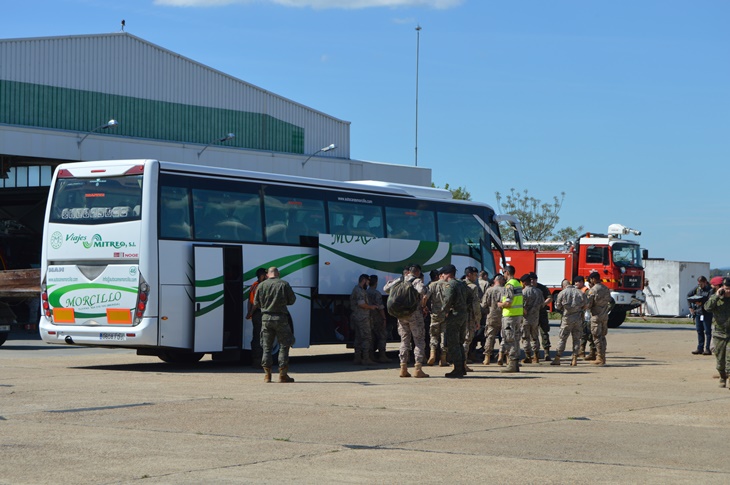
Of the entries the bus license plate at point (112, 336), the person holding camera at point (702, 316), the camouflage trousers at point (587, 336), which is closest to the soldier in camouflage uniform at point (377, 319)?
Answer: the camouflage trousers at point (587, 336)

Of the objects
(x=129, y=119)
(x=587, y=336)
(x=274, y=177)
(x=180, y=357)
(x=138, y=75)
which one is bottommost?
(x=180, y=357)

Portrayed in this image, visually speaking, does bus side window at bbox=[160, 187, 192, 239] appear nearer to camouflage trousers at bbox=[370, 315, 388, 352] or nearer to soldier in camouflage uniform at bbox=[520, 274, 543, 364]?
camouflage trousers at bbox=[370, 315, 388, 352]

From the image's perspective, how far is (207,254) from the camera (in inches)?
763

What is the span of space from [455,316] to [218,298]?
14.4ft

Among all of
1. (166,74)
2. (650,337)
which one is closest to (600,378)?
(650,337)

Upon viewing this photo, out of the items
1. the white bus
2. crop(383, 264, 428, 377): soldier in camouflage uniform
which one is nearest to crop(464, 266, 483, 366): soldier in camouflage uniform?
the white bus

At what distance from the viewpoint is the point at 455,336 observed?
18.3 m

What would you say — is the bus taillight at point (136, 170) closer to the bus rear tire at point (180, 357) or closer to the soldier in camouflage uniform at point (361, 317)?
the bus rear tire at point (180, 357)

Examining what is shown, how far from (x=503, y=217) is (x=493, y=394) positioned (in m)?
13.8

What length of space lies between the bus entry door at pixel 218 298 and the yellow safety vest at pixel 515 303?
4800 millimetres

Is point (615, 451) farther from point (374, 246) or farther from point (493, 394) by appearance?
point (374, 246)

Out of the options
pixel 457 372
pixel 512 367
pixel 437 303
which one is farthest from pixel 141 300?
pixel 512 367

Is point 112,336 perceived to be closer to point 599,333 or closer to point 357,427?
point 357,427

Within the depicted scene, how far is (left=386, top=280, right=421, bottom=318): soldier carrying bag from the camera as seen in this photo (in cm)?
1823
